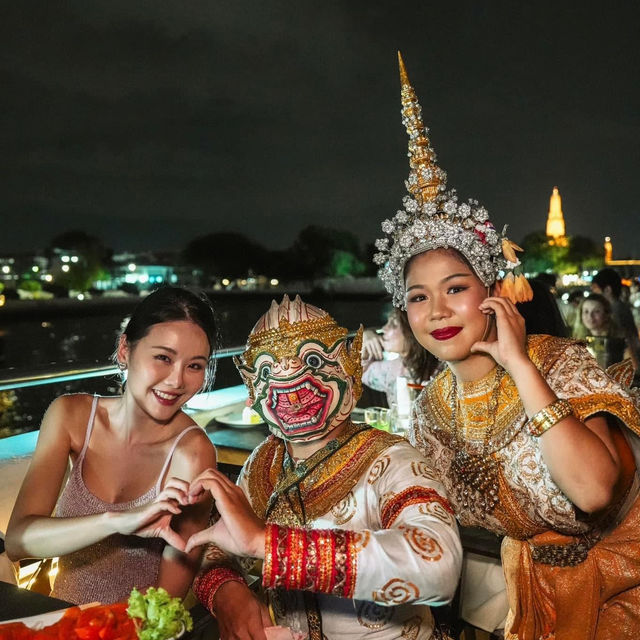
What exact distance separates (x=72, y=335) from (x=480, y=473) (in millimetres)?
45228

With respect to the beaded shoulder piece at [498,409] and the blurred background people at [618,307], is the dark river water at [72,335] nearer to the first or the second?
the beaded shoulder piece at [498,409]

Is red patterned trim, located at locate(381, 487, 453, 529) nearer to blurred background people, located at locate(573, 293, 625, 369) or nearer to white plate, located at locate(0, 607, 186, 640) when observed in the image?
white plate, located at locate(0, 607, 186, 640)

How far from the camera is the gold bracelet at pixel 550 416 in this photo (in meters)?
1.90

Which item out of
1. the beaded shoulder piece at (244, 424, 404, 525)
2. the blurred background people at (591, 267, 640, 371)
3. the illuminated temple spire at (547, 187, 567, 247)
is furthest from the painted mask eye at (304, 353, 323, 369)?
the illuminated temple spire at (547, 187, 567, 247)

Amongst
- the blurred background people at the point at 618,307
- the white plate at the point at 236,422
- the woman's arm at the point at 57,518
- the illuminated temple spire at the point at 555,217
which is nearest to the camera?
the woman's arm at the point at 57,518

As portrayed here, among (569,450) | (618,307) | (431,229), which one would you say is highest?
(618,307)

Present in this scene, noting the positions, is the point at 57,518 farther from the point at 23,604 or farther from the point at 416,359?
the point at 416,359

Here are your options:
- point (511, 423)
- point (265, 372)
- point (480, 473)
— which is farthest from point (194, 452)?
point (511, 423)

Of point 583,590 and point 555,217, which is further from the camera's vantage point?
point 555,217

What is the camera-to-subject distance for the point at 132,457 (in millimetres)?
2395

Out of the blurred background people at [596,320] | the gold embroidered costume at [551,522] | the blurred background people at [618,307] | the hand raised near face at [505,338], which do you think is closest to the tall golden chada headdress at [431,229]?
the hand raised near face at [505,338]

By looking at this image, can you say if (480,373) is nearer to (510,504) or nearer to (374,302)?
(510,504)

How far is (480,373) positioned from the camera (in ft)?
7.74

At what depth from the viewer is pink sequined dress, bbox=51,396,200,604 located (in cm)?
Result: 226
